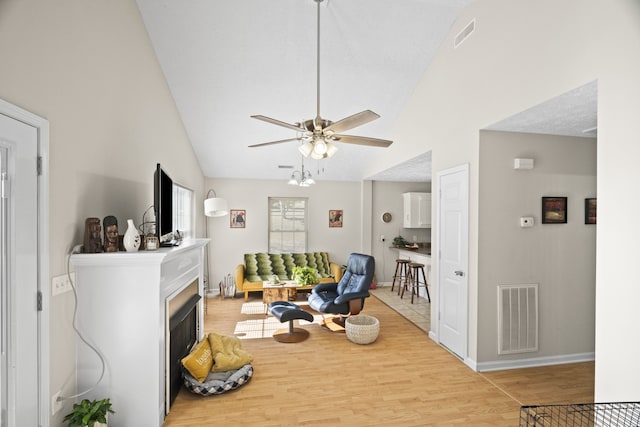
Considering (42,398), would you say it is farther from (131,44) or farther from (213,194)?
(213,194)

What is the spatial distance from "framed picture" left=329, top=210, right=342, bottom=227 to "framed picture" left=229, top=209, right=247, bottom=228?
1.91 m

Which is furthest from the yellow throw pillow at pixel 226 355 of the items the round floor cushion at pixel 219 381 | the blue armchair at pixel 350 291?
the blue armchair at pixel 350 291

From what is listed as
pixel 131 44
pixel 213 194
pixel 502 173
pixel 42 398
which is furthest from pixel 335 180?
pixel 42 398

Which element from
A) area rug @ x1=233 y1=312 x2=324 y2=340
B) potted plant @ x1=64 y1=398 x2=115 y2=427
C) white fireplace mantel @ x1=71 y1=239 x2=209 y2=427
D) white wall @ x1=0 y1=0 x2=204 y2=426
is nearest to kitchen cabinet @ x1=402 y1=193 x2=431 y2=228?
area rug @ x1=233 y1=312 x2=324 y2=340

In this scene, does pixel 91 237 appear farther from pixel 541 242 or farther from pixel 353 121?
pixel 541 242

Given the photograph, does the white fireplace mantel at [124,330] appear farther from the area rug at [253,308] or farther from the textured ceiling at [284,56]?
the area rug at [253,308]

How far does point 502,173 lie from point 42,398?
12.9 ft

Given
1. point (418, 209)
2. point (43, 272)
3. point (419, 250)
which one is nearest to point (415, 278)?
point (419, 250)

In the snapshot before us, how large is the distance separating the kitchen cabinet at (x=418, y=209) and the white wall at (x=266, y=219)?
107 cm

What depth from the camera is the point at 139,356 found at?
2197 millimetres

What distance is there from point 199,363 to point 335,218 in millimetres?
4674

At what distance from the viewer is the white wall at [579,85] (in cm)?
176

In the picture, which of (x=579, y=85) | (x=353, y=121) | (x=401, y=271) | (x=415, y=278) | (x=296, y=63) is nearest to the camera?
(x=579, y=85)

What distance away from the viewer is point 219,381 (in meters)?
2.71
